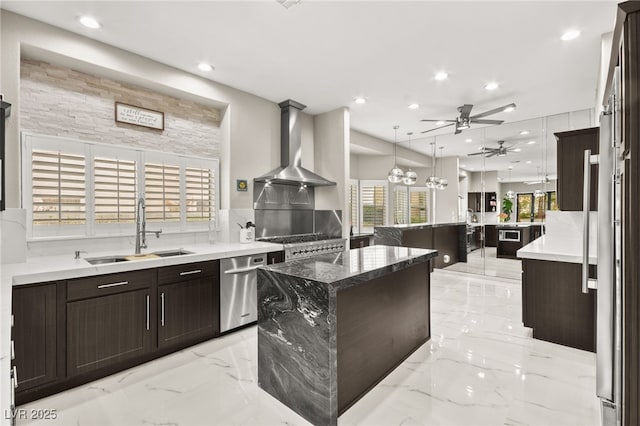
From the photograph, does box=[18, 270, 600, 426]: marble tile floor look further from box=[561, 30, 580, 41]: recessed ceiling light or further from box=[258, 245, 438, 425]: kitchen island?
box=[561, 30, 580, 41]: recessed ceiling light

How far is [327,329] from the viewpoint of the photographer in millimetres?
1783

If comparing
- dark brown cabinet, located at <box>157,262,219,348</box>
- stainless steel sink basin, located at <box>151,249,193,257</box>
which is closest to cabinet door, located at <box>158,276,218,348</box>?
dark brown cabinet, located at <box>157,262,219,348</box>

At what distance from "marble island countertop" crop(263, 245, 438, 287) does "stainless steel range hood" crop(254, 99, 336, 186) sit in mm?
2136

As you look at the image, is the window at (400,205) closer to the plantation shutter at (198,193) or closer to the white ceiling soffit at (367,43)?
the white ceiling soffit at (367,43)

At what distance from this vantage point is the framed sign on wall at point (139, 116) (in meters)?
3.28

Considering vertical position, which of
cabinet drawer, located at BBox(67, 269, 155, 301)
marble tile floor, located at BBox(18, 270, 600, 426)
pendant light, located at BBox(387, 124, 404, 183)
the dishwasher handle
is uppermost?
pendant light, located at BBox(387, 124, 404, 183)

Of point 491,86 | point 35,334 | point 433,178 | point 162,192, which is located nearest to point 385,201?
point 433,178

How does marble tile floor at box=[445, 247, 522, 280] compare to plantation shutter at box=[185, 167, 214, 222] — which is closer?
plantation shutter at box=[185, 167, 214, 222]

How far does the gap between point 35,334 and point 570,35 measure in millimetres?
5169

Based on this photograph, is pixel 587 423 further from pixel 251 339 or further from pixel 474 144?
pixel 474 144

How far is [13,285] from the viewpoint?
1.99 m

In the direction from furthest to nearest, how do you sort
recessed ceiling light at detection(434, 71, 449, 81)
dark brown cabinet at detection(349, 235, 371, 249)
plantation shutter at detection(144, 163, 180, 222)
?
1. dark brown cabinet at detection(349, 235, 371, 249)
2. recessed ceiling light at detection(434, 71, 449, 81)
3. plantation shutter at detection(144, 163, 180, 222)

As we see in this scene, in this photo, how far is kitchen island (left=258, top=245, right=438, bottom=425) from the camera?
1.82m

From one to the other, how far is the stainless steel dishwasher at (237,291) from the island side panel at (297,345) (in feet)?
3.28
